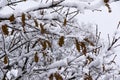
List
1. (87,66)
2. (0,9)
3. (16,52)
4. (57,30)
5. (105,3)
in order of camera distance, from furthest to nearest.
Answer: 1. (16,52)
2. (87,66)
3. (57,30)
4. (0,9)
5. (105,3)

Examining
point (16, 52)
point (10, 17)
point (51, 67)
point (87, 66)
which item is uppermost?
point (10, 17)

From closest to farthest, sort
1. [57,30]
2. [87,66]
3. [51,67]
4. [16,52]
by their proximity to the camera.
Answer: [57,30] → [51,67] → [87,66] → [16,52]

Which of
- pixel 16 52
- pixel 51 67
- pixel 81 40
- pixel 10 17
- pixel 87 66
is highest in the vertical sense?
pixel 10 17

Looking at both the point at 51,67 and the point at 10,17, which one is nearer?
the point at 10,17

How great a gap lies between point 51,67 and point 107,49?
0.72 m

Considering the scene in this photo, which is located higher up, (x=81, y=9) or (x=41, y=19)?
(x=81, y=9)

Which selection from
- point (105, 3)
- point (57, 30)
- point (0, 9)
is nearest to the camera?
point (105, 3)

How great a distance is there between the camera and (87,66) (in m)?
3.15

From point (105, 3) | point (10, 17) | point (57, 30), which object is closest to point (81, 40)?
point (57, 30)

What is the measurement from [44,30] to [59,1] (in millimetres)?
271

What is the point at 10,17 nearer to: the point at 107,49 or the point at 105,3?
the point at 105,3

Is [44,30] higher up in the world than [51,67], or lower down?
higher up

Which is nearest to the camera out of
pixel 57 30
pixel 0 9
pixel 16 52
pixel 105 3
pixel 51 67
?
pixel 105 3

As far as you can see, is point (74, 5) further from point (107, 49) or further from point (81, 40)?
point (107, 49)
